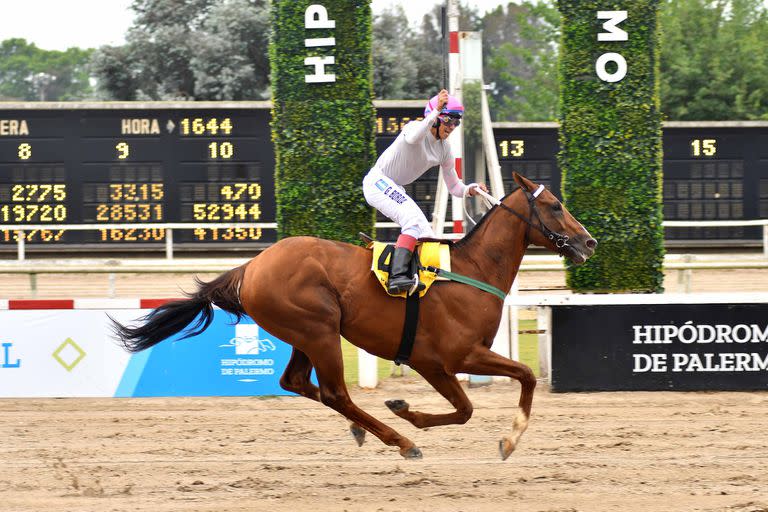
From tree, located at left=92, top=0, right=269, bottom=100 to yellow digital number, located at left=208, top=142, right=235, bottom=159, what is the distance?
53.7 ft

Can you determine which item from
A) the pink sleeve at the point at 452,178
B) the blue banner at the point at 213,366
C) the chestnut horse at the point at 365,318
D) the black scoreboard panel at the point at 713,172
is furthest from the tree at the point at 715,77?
the chestnut horse at the point at 365,318

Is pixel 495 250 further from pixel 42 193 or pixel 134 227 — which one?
pixel 42 193

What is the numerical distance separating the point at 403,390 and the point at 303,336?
3.18 metres

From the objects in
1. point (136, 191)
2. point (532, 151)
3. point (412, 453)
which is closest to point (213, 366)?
point (412, 453)

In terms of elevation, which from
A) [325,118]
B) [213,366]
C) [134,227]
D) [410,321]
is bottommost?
[213,366]

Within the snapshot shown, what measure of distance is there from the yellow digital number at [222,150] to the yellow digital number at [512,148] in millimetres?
4164

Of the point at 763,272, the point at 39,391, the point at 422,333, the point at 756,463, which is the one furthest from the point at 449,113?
the point at 763,272

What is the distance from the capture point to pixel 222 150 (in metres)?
15.8

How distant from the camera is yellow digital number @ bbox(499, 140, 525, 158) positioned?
16.2m

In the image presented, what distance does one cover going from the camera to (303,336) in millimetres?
6129

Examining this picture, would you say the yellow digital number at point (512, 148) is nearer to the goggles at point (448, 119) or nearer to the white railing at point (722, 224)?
the white railing at point (722, 224)

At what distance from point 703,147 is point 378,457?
11696 mm

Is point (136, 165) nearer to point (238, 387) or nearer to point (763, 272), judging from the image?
point (238, 387)

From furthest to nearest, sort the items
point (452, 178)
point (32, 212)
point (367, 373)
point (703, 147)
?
point (703, 147)
point (32, 212)
point (367, 373)
point (452, 178)
